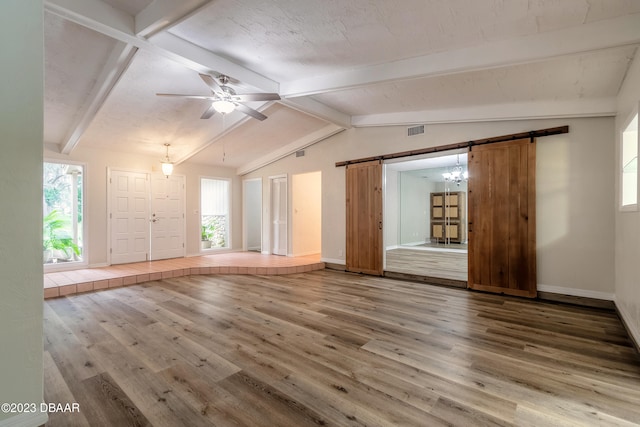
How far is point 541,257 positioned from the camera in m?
4.10

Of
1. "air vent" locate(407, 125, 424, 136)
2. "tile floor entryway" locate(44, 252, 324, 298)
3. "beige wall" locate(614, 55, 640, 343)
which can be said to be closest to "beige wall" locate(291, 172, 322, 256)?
"tile floor entryway" locate(44, 252, 324, 298)

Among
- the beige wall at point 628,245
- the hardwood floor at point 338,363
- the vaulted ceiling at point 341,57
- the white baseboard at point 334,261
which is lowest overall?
the hardwood floor at point 338,363

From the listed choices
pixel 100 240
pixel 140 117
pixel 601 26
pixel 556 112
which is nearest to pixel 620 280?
pixel 556 112

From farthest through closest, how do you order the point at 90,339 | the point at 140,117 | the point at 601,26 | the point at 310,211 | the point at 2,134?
the point at 310,211 → the point at 140,117 → the point at 90,339 → the point at 601,26 → the point at 2,134

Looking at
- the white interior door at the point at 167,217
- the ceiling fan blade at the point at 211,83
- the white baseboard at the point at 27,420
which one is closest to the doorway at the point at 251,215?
the white interior door at the point at 167,217

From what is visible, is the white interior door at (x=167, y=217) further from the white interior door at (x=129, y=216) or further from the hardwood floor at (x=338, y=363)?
the hardwood floor at (x=338, y=363)

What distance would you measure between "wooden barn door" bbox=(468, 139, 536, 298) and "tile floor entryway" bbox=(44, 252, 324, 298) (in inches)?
129

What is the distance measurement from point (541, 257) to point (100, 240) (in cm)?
795

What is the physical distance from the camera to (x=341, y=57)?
134 inches

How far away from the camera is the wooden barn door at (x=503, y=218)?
4137 mm

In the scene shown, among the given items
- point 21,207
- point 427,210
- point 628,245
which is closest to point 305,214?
point 427,210

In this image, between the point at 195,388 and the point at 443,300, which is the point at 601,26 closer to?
the point at 443,300

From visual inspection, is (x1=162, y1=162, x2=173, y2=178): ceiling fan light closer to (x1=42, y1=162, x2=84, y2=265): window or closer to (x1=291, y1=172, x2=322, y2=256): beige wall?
(x1=42, y1=162, x2=84, y2=265): window

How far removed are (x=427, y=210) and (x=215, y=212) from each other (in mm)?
6238
